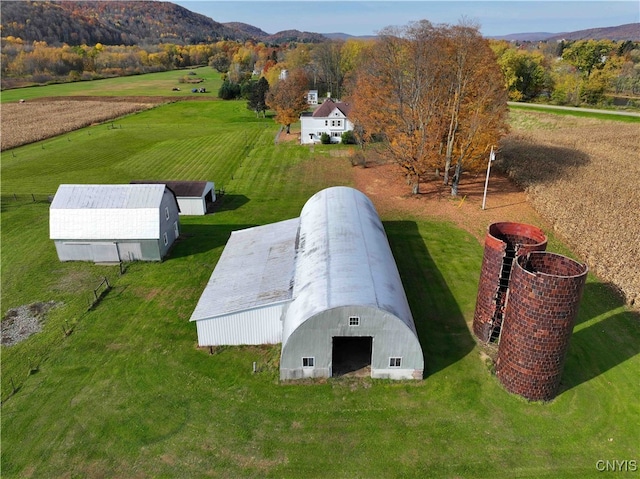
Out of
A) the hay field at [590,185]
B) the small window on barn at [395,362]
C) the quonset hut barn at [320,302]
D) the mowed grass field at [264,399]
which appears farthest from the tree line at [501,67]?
the small window on barn at [395,362]

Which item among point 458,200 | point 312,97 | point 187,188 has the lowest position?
point 458,200

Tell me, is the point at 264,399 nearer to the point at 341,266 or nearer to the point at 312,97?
the point at 341,266

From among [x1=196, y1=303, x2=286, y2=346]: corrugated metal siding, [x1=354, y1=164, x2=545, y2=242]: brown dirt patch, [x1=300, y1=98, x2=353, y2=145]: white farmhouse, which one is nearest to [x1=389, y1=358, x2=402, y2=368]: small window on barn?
[x1=196, y1=303, x2=286, y2=346]: corrugated metal siding

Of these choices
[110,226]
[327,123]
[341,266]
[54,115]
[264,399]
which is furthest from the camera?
[54,115]

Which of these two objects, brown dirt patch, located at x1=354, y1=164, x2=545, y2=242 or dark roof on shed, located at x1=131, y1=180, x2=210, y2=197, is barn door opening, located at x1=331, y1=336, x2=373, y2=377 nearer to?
brown dirt patch, located at x1=354, y1=164, x2=545, y2=242

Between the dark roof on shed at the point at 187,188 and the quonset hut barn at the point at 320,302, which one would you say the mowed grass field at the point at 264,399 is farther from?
the dark roof on shed at the point at 187,188

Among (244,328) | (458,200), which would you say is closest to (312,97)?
(458,200)
